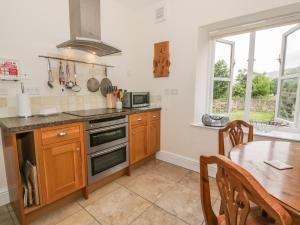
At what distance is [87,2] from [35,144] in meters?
1.67

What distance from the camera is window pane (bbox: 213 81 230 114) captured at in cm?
266

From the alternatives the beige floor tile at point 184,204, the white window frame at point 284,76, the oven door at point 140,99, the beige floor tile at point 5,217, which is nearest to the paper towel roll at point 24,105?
the beige floor tile at point 5,217

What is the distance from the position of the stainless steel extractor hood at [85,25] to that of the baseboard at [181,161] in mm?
1840

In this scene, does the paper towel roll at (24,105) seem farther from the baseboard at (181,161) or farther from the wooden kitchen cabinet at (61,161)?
the baseboard at (181,161)

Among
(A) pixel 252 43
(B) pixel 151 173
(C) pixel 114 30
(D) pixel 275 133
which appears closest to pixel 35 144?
(B) pixel 151 173

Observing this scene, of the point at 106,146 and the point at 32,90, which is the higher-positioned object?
the point at 32,90

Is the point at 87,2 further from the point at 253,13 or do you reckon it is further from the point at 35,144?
the point at 253,13

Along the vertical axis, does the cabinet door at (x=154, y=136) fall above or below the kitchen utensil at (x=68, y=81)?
below

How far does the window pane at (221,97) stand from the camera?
2.66 meters

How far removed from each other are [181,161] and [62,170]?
1.73 m

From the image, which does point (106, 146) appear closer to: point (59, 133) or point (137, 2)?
point (59, 133)

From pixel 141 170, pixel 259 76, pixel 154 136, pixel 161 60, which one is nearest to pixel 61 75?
pixel 161 60

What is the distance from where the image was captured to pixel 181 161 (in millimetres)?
2697

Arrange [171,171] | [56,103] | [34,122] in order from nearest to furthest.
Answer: [34,122], [56,103], [171,171]
